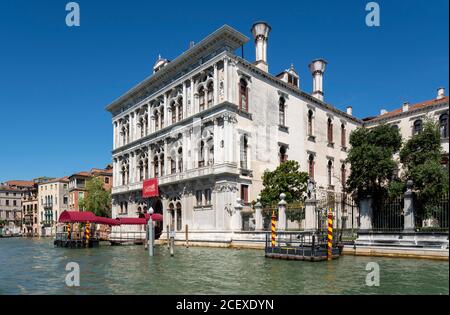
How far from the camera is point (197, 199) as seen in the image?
29.8 meters

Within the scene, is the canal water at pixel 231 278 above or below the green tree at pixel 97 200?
below

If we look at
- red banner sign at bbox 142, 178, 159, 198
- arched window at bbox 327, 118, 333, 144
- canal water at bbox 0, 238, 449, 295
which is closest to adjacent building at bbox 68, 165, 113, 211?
red banner sign at bbox 142, 178, 159, 198

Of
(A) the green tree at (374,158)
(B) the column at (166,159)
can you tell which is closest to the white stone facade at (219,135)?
(B) the column at (166,159)

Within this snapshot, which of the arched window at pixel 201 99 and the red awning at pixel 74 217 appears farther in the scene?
the arched window at pixel 201 99

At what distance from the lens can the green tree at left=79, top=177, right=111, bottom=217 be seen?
49000 mm

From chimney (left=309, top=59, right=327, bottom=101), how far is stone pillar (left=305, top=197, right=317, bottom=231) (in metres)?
19.1

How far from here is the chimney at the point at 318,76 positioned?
37.9 meters

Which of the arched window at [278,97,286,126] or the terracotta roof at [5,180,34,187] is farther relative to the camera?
the terracotta roof at [5,180,34,187]

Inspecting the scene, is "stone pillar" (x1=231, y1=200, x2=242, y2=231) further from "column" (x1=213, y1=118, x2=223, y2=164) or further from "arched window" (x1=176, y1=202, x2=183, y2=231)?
"arched window" (x1=176, y1=202, x2=183, y2=231)

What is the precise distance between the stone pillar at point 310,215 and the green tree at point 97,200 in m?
34.1

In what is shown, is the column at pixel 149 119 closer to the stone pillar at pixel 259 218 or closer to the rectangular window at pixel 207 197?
the rectangular window at pixel 207 197

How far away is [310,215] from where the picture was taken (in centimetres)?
2098

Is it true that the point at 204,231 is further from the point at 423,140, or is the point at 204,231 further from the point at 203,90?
the point at 423,140

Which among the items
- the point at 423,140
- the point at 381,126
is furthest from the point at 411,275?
the point at 381,126
